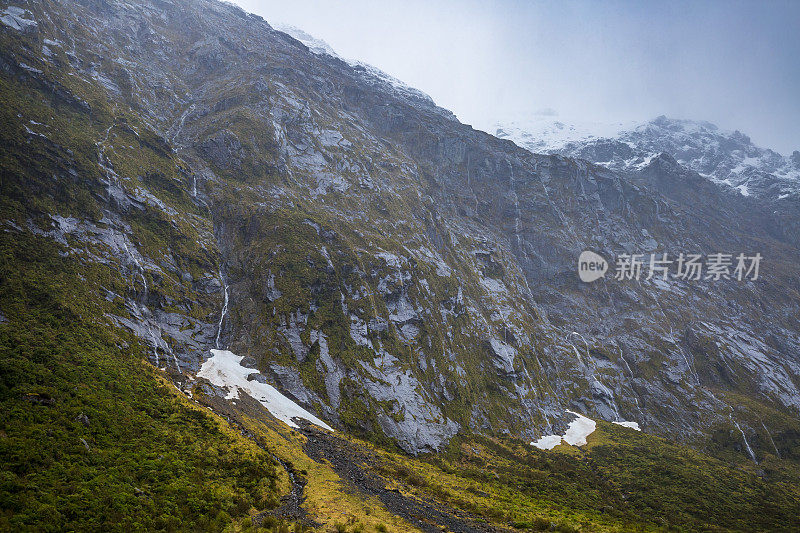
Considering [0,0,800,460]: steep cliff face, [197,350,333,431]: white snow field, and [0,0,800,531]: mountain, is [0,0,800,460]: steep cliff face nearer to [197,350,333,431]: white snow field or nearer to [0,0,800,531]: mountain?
[0,0,800,531]: mountain

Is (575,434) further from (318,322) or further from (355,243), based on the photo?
(355,243)

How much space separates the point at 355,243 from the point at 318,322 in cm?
2884

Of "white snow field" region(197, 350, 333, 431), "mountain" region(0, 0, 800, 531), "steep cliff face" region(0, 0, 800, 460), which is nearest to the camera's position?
"mountain" region(0, 0, 800, 531)

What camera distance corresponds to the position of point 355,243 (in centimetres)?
8794

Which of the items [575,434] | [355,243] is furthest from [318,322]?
[575,434]

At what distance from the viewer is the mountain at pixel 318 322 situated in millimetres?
26438

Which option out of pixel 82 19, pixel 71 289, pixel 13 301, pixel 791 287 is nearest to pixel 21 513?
pixel 13 301

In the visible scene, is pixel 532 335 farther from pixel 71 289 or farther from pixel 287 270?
pixel 71 289

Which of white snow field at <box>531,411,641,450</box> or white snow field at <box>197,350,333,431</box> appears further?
white snow field at <box>531,411,641,450</box>

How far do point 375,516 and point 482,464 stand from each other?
114 ft

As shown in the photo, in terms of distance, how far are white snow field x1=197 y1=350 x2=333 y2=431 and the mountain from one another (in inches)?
20.1

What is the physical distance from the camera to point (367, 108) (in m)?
165

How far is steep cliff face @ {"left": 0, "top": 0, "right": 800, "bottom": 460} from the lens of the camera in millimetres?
55344

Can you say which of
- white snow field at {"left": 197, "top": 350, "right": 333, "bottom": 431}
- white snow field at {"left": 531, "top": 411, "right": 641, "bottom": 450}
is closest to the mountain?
white snow field at {"left": 197, "top": 350, "right": 333, "bottom": 431}
